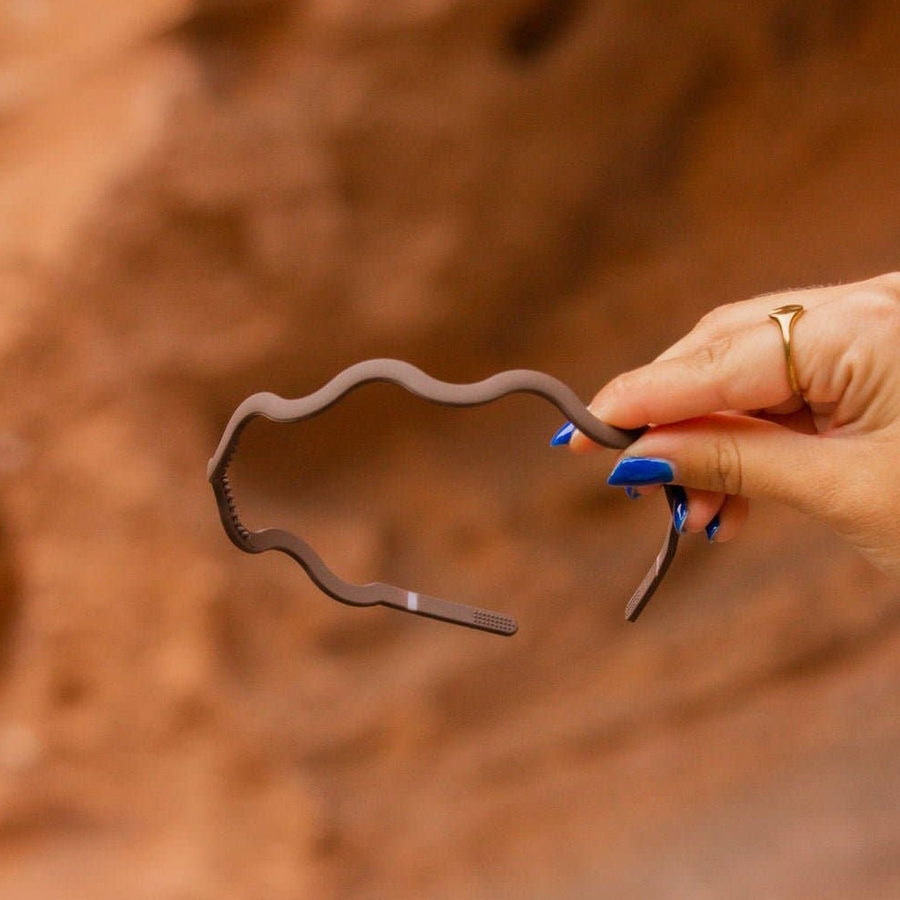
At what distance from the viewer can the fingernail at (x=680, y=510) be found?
2.45 ft

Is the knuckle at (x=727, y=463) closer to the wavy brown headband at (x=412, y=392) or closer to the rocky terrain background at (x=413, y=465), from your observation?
the wavy brown headband at (x=412, y=392)

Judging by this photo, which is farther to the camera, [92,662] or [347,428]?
[347,428]

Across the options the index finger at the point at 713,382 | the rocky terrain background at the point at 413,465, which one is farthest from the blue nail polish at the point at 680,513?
the rocky terrain background at the point at 413,465

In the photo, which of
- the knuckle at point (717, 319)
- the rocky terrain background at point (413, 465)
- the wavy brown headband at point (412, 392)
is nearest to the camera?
the wavy brown headband at point (412, 392)

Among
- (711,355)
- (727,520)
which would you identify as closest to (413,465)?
(727,520)

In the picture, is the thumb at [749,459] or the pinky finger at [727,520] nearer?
the thumb at [749,459]

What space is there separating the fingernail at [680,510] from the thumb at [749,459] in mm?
64

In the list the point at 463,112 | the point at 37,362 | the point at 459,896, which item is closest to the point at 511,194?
the point at 463,112

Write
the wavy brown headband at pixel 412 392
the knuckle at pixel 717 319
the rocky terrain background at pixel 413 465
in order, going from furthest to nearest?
the rocky terrain background at pixel 413 465 < the knuckle at pixel 717 319 < the wavy brown headband at pixel 412 392

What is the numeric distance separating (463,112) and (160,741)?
757 mm

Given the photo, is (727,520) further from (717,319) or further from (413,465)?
(413,465)

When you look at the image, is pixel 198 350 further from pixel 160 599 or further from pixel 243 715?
pixel 243 715

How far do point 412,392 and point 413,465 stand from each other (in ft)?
2.20

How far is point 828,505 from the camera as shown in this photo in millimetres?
664
